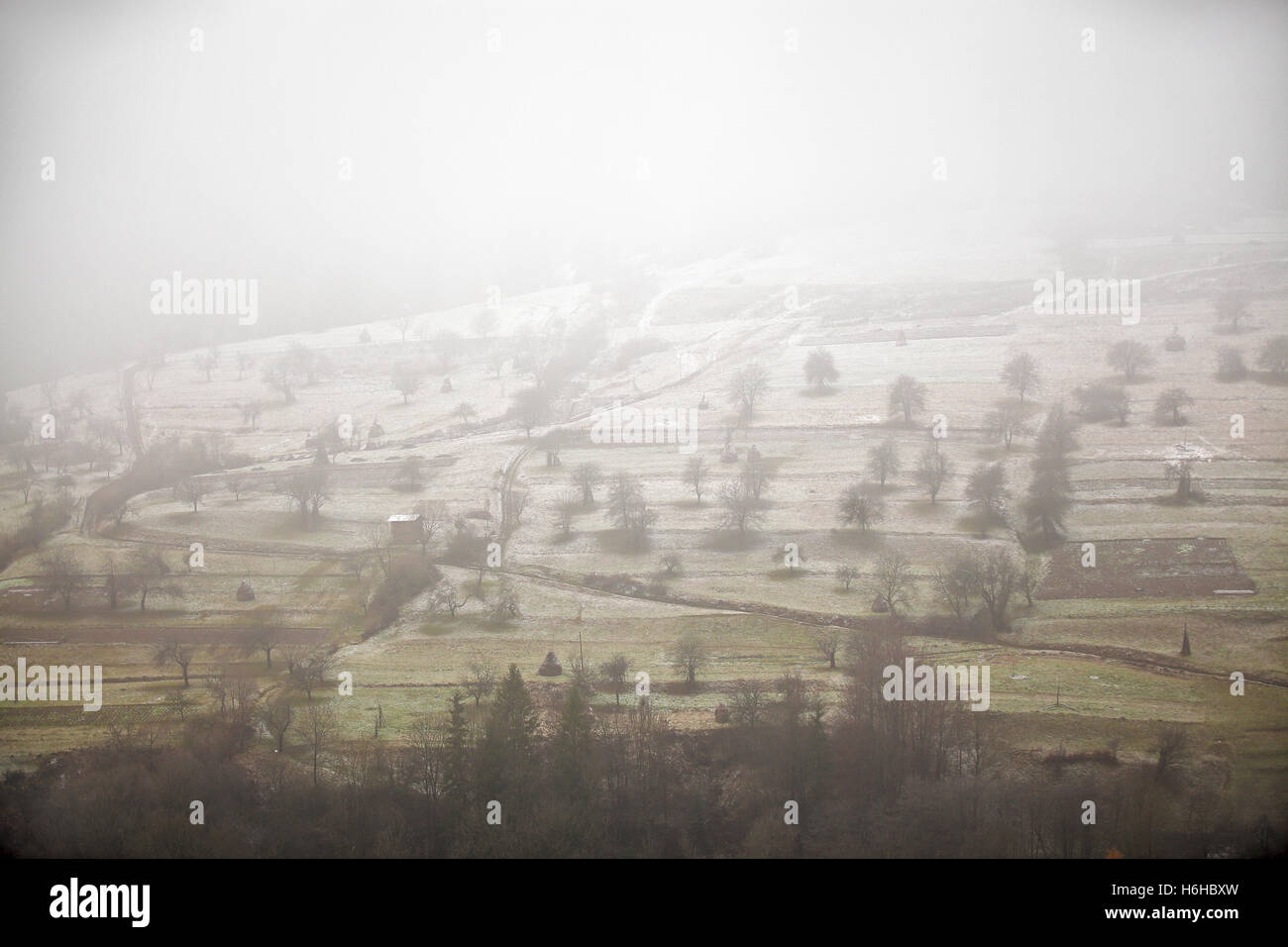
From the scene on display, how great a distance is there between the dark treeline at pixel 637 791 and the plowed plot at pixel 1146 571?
→ 19.8 meters

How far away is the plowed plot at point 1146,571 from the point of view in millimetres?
65125

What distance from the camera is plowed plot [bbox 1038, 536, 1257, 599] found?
65.1 meters

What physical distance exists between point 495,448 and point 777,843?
6882cm

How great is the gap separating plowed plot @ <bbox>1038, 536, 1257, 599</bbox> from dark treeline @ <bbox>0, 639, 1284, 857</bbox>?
19.8 meters

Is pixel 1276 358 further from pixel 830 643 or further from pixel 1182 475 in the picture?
pixel 830 643

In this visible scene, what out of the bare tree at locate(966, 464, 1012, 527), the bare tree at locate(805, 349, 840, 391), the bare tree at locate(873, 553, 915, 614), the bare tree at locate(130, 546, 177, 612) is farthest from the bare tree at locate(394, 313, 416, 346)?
the bare tree at locate(873, 553, 915, 614)

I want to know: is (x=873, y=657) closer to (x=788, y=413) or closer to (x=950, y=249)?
(x=788, y=413)

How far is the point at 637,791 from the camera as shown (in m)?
48.5

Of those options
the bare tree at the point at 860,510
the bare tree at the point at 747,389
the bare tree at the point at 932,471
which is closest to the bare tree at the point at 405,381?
the bare tree at the point at 747,389

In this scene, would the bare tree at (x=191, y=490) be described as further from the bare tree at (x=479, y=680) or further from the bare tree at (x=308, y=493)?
the bare tree at (x=479, y=680)

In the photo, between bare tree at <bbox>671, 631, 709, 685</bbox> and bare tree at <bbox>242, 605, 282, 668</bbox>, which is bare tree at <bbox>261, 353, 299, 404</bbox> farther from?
bare tree at <bbox>671, 631, 709, 685</bbox>

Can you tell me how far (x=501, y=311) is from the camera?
179 metres

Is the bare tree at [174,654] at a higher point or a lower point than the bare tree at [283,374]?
lower

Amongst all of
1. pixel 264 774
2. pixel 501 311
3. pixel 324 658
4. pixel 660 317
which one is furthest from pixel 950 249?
pixel 264 774
